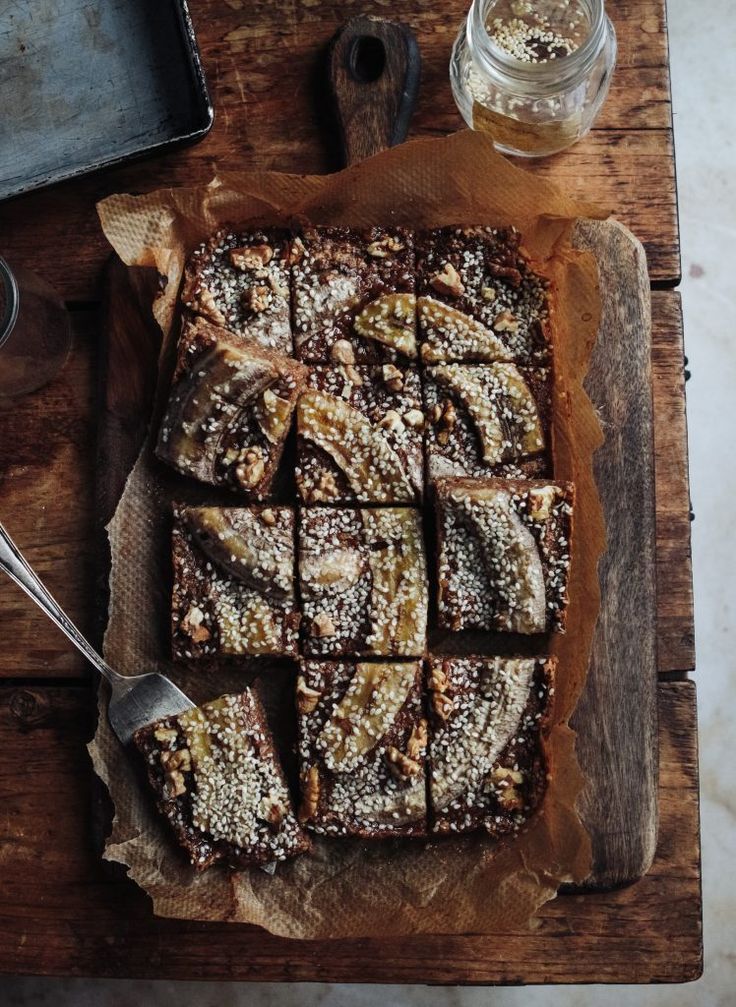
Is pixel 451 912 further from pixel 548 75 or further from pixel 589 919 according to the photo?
pixel 548 75

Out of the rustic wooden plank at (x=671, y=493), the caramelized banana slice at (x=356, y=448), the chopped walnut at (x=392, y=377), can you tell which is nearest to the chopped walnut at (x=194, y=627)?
the caramelized banana slice at (x=356, y=448)

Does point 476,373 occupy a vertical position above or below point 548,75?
below

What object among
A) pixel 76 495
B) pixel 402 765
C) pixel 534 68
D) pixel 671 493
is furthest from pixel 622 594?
pixel 76 495

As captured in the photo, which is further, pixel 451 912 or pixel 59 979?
pixel 59 979

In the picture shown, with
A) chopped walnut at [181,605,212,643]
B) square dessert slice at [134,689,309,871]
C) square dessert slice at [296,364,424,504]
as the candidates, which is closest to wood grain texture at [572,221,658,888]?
square dessert slice at [296,364,424,504]

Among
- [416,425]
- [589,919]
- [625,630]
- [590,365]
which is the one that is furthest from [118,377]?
[589,919]

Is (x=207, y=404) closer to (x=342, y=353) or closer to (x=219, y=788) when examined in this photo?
(x=342, y=353)
